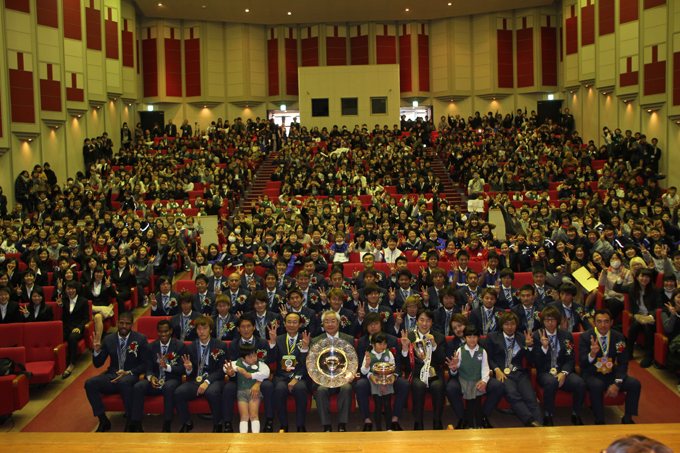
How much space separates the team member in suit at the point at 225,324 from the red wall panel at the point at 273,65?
20.7 metres

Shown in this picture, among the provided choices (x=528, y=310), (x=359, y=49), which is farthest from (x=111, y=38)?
(x=528, y=310)

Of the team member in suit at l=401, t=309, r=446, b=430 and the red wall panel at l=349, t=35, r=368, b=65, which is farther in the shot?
the red wall panel at l=349, t=35, r=368, b=65

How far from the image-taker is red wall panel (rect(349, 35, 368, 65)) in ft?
82.8

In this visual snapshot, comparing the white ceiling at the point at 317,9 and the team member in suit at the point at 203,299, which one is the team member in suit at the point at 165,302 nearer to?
the team member in suit at the point at 203,299

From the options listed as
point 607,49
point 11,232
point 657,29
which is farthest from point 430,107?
point 11,232

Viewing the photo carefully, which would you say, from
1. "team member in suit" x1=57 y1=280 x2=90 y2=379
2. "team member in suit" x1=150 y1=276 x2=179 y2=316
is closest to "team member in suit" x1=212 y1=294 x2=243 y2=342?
"team member in suit" x1=150 y1=276 x2=179 y2=316

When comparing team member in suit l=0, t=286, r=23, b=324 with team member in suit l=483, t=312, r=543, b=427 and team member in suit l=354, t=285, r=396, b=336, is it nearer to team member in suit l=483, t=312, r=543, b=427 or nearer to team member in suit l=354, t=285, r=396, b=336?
team member in suit l=354, t=285, r=396, b=336

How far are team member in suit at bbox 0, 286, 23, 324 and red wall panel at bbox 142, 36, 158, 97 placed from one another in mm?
19324

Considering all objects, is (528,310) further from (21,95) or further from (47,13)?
(47,13)

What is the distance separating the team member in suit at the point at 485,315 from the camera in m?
5.89

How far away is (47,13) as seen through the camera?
14.8 m

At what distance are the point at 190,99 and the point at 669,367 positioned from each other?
22.5 m

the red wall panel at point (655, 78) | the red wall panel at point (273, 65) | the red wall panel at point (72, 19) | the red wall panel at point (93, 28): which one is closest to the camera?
the red wall panel at point (655, 78)

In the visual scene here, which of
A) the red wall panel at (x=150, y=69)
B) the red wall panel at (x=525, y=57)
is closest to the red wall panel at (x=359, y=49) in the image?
the red wall panel at (x=525, y=57)
